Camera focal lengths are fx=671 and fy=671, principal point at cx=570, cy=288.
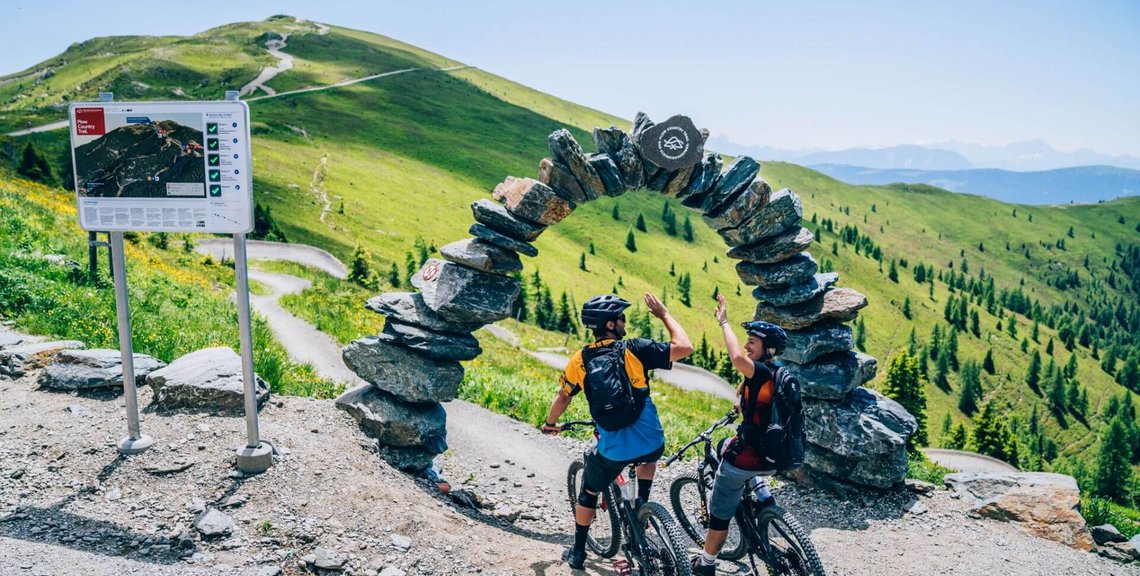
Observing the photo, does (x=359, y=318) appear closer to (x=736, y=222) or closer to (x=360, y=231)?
(x=736, y=222)

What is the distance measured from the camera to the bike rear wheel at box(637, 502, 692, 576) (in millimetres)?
7500

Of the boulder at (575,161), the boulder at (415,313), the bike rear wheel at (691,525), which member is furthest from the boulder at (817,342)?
the boulder at (415,313)

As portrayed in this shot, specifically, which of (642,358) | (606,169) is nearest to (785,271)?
(606,169)

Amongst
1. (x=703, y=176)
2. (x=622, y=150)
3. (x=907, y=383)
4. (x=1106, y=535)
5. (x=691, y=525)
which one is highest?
(x=622, y=150)

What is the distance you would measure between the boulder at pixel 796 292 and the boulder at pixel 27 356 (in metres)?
13.3

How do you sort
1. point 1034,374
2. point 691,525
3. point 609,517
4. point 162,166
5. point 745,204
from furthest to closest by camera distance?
1. point 1034,374
2. point 745,204
3. point 691,525
4. point 609,517
5. point 162,166

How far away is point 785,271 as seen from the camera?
13.2 metres

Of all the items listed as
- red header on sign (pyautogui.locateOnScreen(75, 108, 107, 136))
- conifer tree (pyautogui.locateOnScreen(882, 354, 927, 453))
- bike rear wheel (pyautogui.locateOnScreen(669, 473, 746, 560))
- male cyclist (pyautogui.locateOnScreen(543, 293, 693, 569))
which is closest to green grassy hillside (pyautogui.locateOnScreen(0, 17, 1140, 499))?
conifer tree (pyautogui.locateOnScreen(882, 354, 927, 453))

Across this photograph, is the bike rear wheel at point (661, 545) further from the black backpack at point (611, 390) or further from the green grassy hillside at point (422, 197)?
the green grassy hillside at point (422, 197)

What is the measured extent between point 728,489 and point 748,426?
85 centimetres

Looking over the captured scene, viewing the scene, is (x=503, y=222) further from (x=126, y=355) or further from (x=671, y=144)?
(x=126, y=355)

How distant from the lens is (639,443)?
7.98 metres

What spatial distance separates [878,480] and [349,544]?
32.3 ft

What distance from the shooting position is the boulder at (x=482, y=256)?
1197 centimetres
